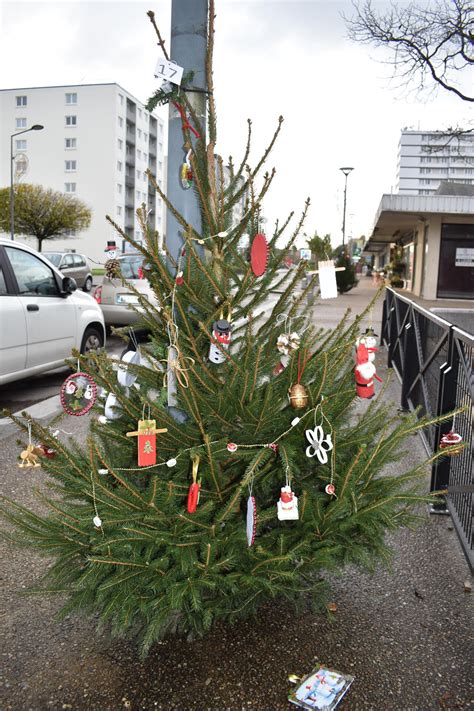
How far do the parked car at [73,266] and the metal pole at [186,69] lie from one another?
21044 mm

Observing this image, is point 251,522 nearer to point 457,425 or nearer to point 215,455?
point 215,455

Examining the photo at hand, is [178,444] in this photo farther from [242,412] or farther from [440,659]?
[440,659]

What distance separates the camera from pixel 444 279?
25031mm

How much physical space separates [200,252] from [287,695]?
1.73m

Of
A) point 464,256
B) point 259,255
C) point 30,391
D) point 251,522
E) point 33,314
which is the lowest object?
point 30,391

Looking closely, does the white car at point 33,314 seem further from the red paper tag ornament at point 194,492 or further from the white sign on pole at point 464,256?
the white sign on pole at point 464,256

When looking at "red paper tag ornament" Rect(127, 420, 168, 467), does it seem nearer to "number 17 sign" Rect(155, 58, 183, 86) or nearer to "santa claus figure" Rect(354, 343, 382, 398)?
Result: "santa claus figure" Rect(354, 343, 382, 398)

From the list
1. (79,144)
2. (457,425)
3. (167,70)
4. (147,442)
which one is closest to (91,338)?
(457,425)

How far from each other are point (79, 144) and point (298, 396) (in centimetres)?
7522

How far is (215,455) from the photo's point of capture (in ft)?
7.58

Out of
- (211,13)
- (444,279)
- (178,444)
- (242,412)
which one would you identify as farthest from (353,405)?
(444,279)

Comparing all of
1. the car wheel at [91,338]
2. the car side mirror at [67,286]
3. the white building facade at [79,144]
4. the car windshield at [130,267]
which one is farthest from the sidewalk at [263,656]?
the white building facade at [79,144]

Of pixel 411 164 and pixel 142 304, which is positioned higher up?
pixel 411 164

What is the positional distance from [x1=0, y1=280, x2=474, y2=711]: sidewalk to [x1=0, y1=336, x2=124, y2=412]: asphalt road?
13.8 ft
